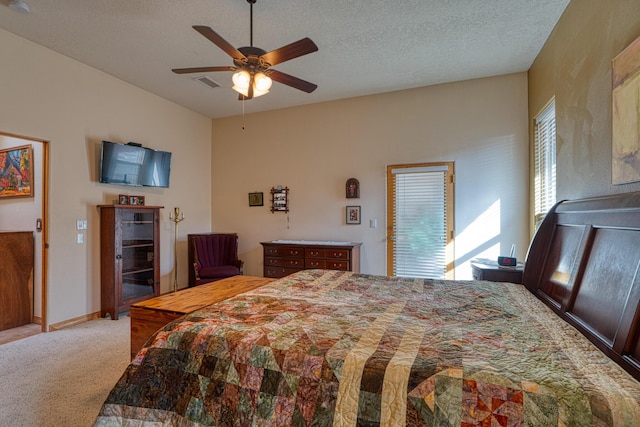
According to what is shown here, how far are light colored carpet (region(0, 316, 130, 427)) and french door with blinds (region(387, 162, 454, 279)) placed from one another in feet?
11.4

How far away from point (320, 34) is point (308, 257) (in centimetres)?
282

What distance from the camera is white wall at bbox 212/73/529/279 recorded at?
399cm

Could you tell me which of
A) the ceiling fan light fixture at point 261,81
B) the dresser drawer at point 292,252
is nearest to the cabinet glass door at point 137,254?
the dresser drawer at point 292,252

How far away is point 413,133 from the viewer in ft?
14.5

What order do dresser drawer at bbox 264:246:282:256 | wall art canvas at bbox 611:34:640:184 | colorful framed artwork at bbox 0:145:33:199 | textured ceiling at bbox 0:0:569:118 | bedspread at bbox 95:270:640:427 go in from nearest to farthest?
bedspread at bbox 95:270:640:427 < wall art canvas at bbox 611:34:640:184 < textured ceiling at bbox 0:0:569:118 < colorful framed artwork at bbox 0:145:33:199 < dresser drawer at bbox 264:246:282:256

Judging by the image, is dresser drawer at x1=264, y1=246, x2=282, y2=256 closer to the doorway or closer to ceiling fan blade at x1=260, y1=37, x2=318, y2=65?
the doorway

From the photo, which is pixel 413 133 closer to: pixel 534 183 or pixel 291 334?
pixel 534 183

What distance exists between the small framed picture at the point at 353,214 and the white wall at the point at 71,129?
296 centimetres

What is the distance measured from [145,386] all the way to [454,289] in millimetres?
1886

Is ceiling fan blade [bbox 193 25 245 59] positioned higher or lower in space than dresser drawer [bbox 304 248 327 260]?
higher

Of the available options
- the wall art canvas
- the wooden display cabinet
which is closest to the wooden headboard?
the wall art canvas

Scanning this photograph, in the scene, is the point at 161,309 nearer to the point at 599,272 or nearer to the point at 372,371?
the point at 372,371

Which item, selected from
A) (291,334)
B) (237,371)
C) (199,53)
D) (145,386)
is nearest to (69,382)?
(145,386)

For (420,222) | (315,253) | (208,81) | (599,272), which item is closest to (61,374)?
(315,253)
